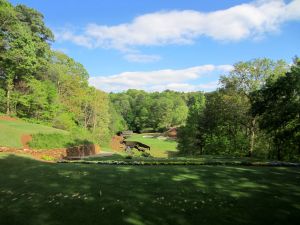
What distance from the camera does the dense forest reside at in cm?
3009

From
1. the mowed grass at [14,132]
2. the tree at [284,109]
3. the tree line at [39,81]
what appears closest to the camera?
the mowed grass at [14,132]

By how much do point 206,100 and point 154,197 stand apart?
124 ft

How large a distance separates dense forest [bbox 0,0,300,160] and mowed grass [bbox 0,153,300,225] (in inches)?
697

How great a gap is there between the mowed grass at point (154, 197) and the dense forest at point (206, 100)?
58.1 feet

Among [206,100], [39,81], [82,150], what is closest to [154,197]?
[82,150]

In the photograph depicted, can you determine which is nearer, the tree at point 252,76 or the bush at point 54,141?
the bush at point 54,141

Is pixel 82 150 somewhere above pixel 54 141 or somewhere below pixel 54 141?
below

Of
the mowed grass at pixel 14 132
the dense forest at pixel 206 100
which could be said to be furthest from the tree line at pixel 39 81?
the mowed grass at pixel 14 132

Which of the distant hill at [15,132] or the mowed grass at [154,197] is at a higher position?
the distant hill at [15,132]

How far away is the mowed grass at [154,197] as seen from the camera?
7.91 metres

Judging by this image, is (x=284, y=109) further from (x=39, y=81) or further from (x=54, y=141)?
(x=39, y=81)

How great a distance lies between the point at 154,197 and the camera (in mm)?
9562

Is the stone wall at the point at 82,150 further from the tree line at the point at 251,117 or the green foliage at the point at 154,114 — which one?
the green foliage at the point at 154,114

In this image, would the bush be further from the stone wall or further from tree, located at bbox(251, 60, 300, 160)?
tree, located at bbox(251, 60, 300, 160)
